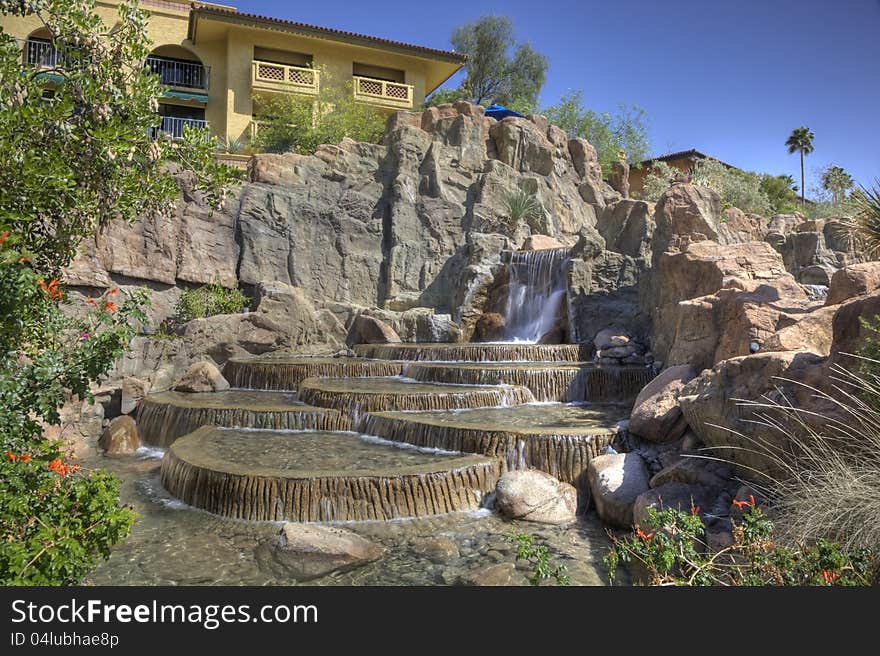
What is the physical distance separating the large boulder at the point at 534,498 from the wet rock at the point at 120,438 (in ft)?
24.2

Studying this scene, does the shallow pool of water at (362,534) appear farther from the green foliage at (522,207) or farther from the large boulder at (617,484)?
the green foliage at (522,207)

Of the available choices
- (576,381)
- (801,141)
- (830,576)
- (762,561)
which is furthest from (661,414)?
(801,141)

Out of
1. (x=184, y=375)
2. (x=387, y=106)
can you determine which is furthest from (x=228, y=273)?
(x=387, y=106)

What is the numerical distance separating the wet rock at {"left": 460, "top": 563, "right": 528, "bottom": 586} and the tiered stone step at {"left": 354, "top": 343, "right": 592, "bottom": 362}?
8645mm

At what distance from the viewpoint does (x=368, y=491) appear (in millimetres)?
7473

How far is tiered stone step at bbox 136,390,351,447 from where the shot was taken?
10750 millimetres

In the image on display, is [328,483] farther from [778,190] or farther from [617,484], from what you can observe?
[778,190]

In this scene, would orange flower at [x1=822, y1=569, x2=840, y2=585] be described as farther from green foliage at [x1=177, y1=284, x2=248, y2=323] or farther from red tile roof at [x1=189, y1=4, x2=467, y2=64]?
red tile roof at [x1=189, y1=4, x2=467, y2=64]

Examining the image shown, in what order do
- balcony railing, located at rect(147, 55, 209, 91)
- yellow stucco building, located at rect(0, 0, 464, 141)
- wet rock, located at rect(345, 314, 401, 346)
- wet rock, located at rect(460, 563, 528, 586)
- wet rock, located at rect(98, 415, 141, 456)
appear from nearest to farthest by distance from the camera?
wet rock, located at rect(460, 563, 528, 586), wet rock, located at rect(98, 415, 141, 456), wet rock, located at rect(345, 314, 401, 346), yellow stucco building, located at rect(0, 0, 464, 141), balcony railing, located at rect(147, 55, 209, 91)

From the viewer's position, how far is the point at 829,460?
5.23 metres

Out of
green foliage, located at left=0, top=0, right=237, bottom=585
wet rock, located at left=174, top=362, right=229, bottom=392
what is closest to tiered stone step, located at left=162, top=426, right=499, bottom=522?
green foliage, located at left=0, top=0, right=237, bottom=585

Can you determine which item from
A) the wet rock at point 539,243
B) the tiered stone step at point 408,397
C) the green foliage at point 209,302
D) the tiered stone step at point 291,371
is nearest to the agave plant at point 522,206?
the wet rock at point 539,243

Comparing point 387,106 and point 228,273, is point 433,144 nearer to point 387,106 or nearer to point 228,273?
point 387,106

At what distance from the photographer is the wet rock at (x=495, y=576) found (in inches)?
228
